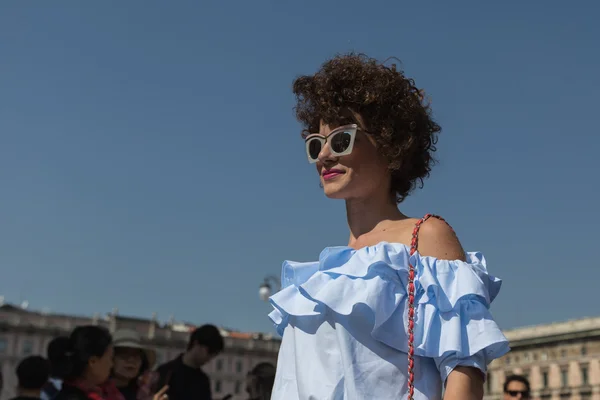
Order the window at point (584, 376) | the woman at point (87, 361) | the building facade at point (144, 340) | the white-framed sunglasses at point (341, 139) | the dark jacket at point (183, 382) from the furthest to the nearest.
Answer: the building facade at point (144, 340)
the window at point (584, 376)
the dark jacket at point (183, 382)
the woman at point (87, 361)
the white-framed sunglasses at point (341, 139)

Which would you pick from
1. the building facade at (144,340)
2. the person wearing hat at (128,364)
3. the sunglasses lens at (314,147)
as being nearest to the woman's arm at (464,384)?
the sunglasses lens at (314,147)

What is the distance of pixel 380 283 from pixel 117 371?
4399 mm

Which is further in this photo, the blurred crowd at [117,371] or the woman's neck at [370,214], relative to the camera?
the blurred crowd at [117,371]

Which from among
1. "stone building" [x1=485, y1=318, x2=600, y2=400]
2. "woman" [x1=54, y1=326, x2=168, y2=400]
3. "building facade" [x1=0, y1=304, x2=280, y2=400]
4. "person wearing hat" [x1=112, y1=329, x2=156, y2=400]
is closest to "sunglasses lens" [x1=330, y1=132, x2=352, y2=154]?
"woman" [x1=54, y1=326, x2=168, y2=400]

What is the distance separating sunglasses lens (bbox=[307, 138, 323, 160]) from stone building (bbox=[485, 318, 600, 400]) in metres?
56.3

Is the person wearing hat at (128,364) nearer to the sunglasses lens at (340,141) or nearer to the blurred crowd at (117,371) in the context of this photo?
the blurred crowd at (117,371)

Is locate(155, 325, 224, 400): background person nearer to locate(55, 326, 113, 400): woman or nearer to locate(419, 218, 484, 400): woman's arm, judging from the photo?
locate(55, 326, 113, 400): woman

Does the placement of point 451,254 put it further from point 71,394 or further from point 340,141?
point 71,394

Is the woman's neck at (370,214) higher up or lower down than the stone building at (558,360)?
lower down

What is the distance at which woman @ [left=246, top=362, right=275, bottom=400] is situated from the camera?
653 centimetres

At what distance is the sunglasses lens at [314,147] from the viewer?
8.09 ft

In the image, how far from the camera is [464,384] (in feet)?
6.44

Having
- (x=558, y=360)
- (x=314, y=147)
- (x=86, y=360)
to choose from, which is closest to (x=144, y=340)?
(x=558, y=360)

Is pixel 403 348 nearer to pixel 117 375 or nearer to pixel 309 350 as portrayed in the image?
pixel 309 350
